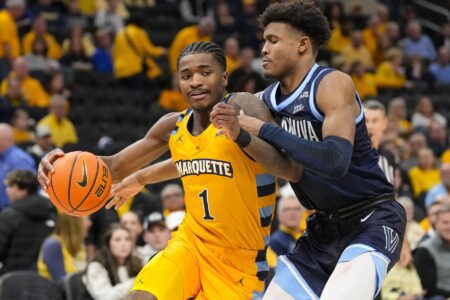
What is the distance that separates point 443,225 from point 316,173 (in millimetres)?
4419

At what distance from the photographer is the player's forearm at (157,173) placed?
6.21 m

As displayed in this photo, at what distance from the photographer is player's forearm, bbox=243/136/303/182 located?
520 cm

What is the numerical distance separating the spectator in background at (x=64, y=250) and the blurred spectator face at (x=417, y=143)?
6223mm

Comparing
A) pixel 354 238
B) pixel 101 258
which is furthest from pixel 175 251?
pixel 101 258

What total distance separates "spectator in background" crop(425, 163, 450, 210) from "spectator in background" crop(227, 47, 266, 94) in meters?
3.05

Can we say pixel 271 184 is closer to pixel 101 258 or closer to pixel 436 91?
pixel 101 258

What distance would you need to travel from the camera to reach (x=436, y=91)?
18250 mm

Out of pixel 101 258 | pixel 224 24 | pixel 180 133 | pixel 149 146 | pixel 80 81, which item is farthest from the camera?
pixel 224 24

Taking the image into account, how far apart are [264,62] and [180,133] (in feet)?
2.20

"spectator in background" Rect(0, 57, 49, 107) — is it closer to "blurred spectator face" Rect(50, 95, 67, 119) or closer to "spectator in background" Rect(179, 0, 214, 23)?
"blurred spectator face" Rect(50, 95, 67, 119)

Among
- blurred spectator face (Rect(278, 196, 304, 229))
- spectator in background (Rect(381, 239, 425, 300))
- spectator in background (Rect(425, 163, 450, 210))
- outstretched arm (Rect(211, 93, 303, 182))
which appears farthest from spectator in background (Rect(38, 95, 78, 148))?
outstretched arm (Rect(211, 93, 303, 182))

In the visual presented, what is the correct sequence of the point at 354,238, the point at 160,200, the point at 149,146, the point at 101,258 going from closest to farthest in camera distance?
the point at 354,238, the point at 149,146, the point at 101,258, the point at 160,200

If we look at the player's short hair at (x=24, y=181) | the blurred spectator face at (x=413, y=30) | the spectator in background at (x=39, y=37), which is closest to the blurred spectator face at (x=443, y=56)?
the blurred spectator face at (x=413, y=30)

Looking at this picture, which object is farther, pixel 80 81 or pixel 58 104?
pixel 80 81
